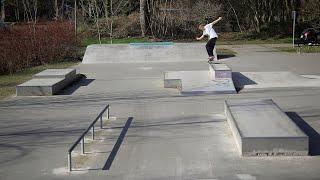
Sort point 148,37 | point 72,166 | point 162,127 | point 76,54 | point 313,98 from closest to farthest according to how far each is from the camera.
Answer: point 72,166
point 162,127
point 313,98
point 76,54
point 148,37

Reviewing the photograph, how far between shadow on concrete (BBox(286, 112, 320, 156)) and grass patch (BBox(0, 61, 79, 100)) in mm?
7795

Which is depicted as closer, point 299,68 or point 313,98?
point 313,98

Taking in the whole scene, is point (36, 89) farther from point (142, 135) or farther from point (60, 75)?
point (142, 135)

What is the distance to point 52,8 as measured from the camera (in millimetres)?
62219

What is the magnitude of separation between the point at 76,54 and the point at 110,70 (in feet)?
23.9

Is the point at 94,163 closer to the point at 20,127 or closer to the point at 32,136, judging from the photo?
the point at 32,136

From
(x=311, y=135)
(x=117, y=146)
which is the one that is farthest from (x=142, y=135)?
(x=311, y=135)

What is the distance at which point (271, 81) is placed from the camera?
1617 cm

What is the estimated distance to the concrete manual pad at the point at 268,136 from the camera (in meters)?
7.60

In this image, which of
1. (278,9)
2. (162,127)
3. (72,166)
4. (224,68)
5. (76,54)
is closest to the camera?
(72,166)

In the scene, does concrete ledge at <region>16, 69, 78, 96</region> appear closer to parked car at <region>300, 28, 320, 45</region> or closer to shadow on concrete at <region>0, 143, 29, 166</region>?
shadow on concrete at <region>0, 143, 29, 166</region>

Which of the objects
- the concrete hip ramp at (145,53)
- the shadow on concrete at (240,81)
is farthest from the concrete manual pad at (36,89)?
the concrete hip ramp at (145,53)

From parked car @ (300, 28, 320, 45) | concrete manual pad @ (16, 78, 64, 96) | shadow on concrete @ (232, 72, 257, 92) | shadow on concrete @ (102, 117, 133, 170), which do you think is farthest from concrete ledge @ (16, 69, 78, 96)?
parked car @ (300, 28, 320, 45)

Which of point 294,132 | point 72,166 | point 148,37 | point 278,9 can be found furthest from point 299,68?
point 278,9
